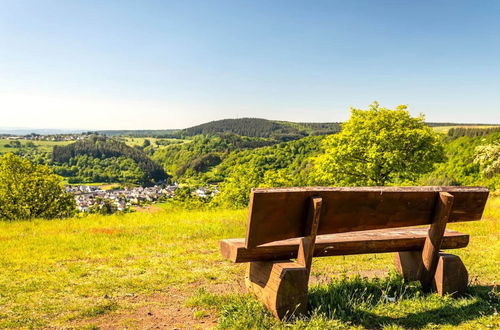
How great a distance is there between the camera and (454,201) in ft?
15.1

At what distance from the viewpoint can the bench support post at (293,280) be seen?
370cm

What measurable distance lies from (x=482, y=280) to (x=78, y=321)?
594 centimetres

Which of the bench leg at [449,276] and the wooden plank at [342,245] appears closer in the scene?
the wooden plank at [342,245]

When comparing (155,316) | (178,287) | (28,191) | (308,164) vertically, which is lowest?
(308,164)

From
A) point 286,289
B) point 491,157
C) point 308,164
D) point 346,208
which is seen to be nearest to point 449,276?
point 346,208

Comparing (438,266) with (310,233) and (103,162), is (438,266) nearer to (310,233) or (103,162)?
(310,233)

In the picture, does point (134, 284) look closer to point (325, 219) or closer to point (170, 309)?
point (170, 309)

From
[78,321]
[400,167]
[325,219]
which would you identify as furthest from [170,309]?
[400,167]

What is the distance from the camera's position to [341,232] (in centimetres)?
399

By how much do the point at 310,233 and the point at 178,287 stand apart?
2.79 metres

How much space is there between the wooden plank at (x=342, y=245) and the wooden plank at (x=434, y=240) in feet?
0.53

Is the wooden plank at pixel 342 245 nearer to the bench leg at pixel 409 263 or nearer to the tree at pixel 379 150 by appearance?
the bench leg at pixel 409 263

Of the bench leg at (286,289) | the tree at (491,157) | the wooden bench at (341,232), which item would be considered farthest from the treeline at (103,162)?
the bench leg at (286,289)

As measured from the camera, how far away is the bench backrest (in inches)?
140
